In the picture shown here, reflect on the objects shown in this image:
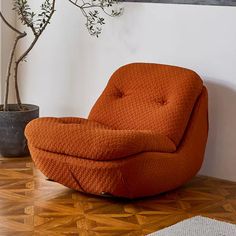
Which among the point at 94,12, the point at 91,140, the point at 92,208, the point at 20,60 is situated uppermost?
the point at 94,12

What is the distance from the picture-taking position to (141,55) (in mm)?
4617

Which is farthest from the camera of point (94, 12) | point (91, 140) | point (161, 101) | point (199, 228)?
point (94, 12)

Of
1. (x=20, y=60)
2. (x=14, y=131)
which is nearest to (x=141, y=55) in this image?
(x=20, y=60)

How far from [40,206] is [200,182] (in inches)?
46.2

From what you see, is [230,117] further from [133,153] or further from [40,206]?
[40,206]

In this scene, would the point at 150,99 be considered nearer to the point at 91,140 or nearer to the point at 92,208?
the point at 91,140

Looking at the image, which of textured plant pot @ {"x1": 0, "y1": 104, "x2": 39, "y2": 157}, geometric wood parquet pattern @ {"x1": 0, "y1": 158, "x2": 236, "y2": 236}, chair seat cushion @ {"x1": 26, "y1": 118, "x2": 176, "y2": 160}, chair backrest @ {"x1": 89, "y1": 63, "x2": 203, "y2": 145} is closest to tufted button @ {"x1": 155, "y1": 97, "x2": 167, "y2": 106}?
chair backrest @ {"x1": 89, "y1": 63, "x2": 203, "y2": 145}

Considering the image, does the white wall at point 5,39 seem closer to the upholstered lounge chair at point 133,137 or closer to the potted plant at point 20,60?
the potted plant at point 20,60

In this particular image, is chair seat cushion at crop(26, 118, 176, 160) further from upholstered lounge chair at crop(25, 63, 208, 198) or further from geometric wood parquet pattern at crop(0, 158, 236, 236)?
geometric wood parquet pattern at crop(0, 158, 236, 236)

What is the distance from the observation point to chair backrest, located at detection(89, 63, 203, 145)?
4020mm

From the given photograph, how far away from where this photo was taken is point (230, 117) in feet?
14.0

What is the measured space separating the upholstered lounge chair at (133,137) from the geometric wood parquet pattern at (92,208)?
3.5 inches

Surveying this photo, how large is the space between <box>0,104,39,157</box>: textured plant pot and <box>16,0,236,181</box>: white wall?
442mm

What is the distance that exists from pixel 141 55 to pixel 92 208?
1.37 meters
